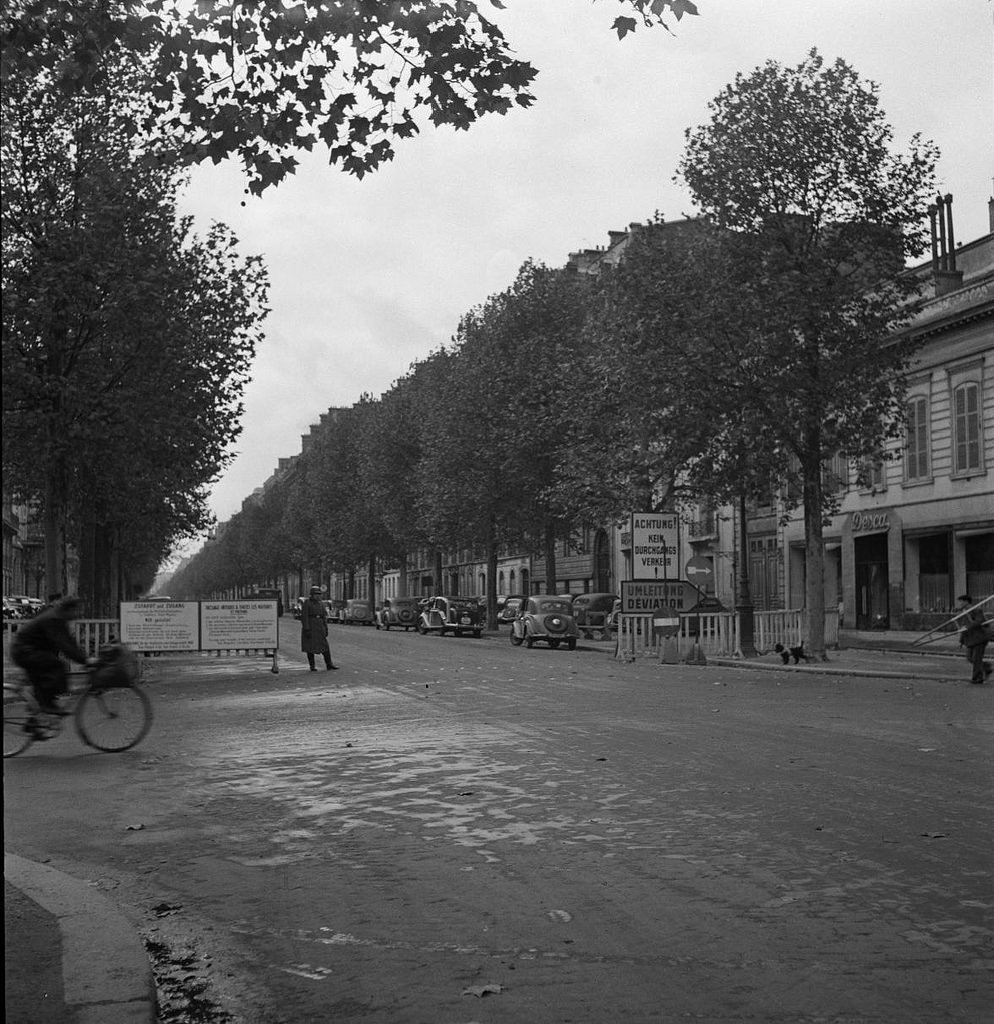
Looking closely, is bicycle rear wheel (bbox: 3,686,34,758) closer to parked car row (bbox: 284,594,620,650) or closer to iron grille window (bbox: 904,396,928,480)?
parked car row (bbox: 284,594,620,650)

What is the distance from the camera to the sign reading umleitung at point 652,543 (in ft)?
110

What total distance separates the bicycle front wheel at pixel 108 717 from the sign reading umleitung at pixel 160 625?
14709 millimetres

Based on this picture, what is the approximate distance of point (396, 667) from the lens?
93.7 ft

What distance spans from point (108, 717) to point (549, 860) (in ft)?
23.5

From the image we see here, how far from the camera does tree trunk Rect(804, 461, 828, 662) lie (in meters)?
30.2

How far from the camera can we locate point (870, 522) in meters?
43.2

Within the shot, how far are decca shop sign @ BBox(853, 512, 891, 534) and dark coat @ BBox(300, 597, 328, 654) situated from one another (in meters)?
21.3

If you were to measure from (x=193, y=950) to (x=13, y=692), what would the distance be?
25.3 ft

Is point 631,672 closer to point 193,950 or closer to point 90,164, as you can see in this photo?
point 90,164

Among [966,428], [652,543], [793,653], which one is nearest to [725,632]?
[652,543]

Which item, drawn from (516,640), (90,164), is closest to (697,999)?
(90,164)

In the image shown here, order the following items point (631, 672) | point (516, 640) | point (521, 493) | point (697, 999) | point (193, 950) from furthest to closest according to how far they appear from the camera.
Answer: point (521, 493) → point (516, 640) → point (631, 672) → point (193, 950) → point (697, 999)

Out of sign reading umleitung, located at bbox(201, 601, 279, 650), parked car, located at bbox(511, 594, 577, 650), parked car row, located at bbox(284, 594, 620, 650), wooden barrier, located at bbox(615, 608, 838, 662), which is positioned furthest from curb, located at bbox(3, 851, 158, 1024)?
parked car row, located at bbox(284, 594, 620, 650)

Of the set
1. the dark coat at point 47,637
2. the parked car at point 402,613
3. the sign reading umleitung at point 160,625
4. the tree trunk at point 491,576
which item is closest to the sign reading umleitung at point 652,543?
the sign reading umleitung at point 160,625
